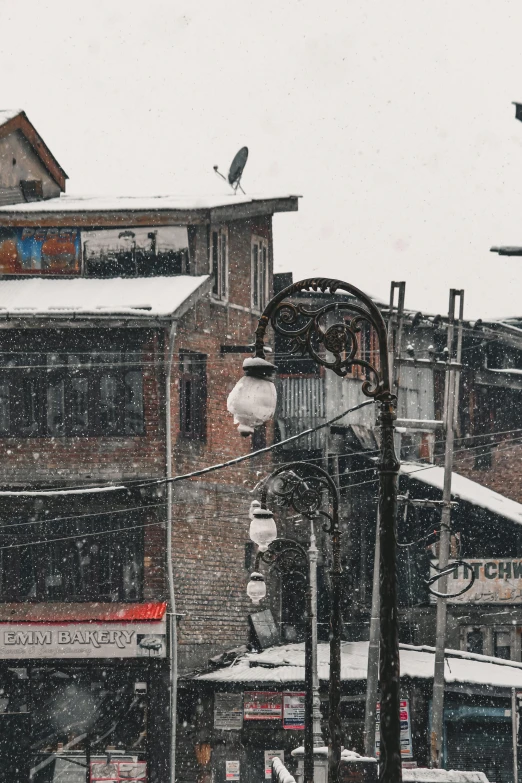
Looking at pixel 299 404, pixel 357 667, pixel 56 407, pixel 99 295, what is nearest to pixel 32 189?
pixel 99 295

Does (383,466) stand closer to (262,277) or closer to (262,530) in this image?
(262,530)

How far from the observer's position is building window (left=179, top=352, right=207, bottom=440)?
32906 millimetres

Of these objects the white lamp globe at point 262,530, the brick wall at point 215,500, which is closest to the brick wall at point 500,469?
the brick wall at point 215,500

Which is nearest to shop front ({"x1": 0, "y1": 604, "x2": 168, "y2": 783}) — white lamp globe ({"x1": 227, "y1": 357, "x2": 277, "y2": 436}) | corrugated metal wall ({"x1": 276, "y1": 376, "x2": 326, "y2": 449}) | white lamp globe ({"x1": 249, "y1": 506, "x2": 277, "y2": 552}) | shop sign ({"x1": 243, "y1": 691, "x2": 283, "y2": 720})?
shop sign ({"x1": 243, "y1": 691, "x2": 283, "y2": 720})

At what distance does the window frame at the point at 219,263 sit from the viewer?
34250mm

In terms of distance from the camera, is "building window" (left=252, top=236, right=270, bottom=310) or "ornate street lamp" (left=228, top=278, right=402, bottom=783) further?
"building window" (left=252, top=236, right=270, bottom=310)

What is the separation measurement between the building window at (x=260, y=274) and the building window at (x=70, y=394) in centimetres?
525

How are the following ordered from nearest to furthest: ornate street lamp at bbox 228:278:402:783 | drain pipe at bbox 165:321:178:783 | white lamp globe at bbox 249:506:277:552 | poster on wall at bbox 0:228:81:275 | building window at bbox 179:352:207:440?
ornate street lamp at bbox 228:278:402:783, white lamp globe at bbox 249:506:277:552, drain pipe at bbox 165:321:178:783, building window at bbox 179:352:207:440, poster on wall at bbox 0:228:81:275

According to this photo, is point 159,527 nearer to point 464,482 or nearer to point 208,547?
point 208,547

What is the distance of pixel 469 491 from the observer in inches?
1425

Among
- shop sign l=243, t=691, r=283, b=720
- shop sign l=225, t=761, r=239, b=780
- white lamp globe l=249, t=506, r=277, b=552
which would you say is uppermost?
white lamp globe l=249, t=506, r=277, b=552

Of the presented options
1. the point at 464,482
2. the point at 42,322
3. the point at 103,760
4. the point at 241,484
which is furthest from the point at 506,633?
the point at 42,322

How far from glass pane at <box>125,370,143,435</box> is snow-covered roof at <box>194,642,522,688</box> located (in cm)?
582

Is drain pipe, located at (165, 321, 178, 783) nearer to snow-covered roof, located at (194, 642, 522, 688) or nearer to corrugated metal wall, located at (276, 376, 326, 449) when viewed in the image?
snow-covered roof, located at (194, 642, 522, 688)
